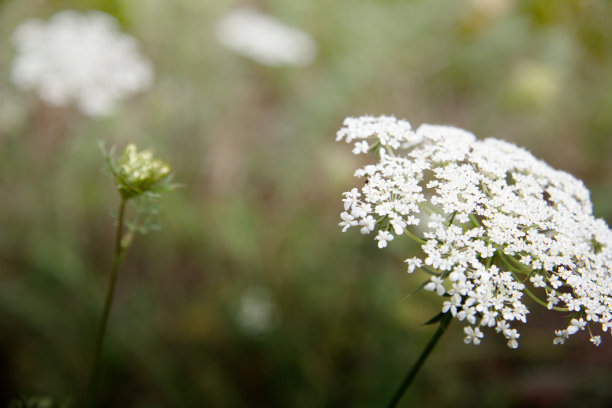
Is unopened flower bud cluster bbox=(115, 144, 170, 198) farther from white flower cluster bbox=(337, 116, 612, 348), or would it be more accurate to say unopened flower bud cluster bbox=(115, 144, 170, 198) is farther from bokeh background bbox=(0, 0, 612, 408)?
bokeh background bbox=(0, 0, 612, 408)

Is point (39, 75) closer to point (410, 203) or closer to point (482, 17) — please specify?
point (410, 203)

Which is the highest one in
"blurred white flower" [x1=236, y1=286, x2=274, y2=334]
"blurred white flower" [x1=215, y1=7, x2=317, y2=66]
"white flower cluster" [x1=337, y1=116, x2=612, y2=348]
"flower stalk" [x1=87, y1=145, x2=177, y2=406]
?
"blurred white flower" [x1=215, y1=7, x2=317, y2=66]

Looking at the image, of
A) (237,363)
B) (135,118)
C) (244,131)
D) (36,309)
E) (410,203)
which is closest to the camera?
(410,203)

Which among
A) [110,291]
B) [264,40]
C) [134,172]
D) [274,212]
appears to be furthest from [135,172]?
[264,40]

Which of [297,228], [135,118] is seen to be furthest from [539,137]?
[135,118]

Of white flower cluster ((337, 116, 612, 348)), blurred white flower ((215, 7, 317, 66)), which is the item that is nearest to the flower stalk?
white flower cluster ((337, 116, 612, 348))

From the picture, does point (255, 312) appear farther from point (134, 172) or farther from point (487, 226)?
point (487, 226)

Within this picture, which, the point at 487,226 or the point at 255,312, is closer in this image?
the point at 487,226
